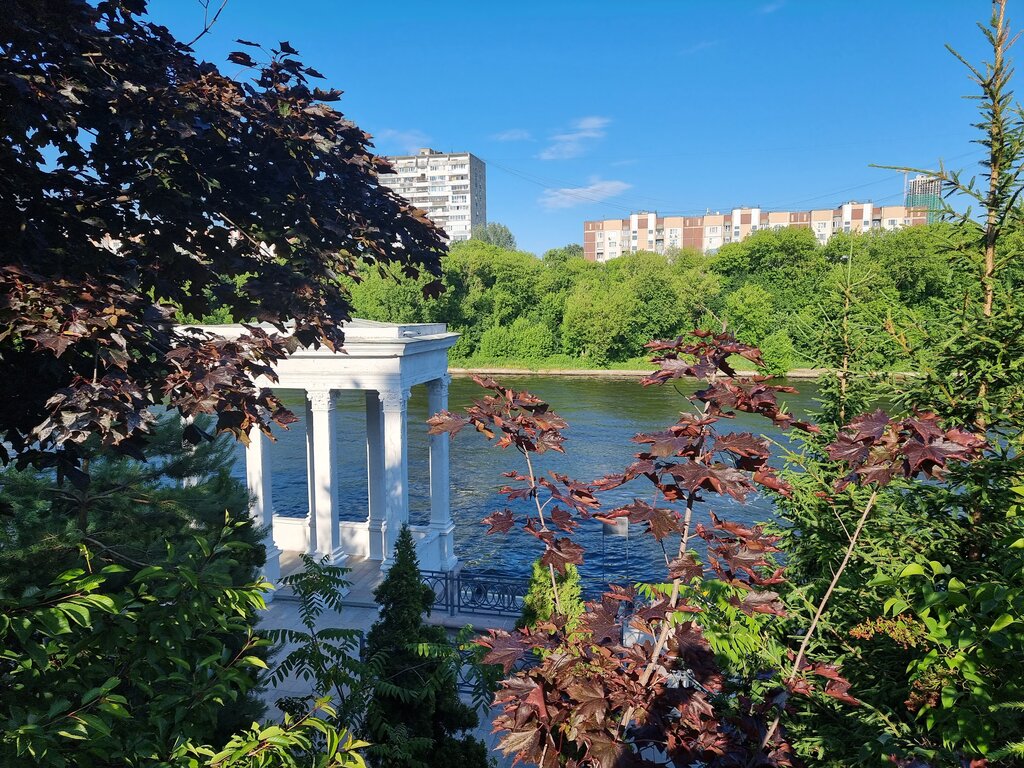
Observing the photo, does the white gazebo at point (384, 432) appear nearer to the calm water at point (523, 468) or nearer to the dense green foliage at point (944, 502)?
the calm water at point (523, 468)

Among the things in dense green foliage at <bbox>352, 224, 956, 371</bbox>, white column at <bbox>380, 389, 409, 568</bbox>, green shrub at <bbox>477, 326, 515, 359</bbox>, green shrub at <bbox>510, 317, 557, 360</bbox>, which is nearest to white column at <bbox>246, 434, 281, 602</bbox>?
white column at <bbox>380, 389, 409, 568</bbox>

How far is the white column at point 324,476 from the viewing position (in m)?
11.8

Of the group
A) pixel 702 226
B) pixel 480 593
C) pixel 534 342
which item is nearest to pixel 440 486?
pixel 480 593

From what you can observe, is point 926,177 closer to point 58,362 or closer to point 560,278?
point 58,362

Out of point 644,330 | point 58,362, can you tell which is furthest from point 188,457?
point 644,330

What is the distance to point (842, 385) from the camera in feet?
17.7

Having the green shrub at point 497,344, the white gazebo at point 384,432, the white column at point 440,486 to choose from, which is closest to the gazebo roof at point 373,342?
the white gazebo at point 384,432

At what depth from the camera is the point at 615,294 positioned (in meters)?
53.1

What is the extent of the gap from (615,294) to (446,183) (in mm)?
70832

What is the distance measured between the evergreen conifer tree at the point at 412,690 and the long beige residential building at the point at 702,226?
100299mm

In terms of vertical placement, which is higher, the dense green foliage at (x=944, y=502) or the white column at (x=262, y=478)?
the dense green foliage at (x=944, y=502)

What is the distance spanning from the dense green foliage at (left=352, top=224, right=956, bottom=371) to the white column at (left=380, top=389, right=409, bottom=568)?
37.2 metres

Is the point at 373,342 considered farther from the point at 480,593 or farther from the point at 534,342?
the point at 534,342

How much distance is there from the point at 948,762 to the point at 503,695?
195cm
